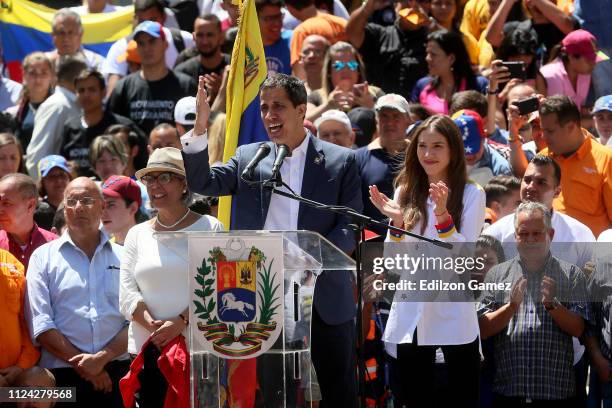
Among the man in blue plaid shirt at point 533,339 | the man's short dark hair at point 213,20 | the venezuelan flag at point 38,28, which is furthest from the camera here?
the venezuelan flag at point 38,28

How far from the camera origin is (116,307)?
735 centimetres

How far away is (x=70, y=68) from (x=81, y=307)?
4.64m

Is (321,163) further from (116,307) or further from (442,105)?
(442,105)

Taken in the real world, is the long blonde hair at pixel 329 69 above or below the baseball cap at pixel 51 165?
above

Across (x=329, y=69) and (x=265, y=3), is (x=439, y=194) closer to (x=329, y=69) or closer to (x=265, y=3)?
(x=329, y=69)

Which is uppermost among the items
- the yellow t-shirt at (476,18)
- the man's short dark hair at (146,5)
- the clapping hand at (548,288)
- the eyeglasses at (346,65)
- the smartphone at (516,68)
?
the man's short dark hair at (146,5)

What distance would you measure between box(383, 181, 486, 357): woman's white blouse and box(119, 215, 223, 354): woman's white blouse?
43.9 inches

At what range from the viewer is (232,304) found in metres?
5.14

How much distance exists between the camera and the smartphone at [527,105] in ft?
28.5

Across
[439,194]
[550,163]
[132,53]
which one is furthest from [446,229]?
[132,53]

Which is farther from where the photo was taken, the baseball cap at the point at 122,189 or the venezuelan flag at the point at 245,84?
the baseball cap at the point at 122,189

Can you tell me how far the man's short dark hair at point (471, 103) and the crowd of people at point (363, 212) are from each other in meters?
0.01

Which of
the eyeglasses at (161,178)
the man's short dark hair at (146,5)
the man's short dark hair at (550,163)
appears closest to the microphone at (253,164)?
the eyeglasses at (161,178)

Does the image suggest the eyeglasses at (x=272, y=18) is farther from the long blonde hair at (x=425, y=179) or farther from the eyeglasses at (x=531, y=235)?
the eyeglasses at (x=531, y=235)
